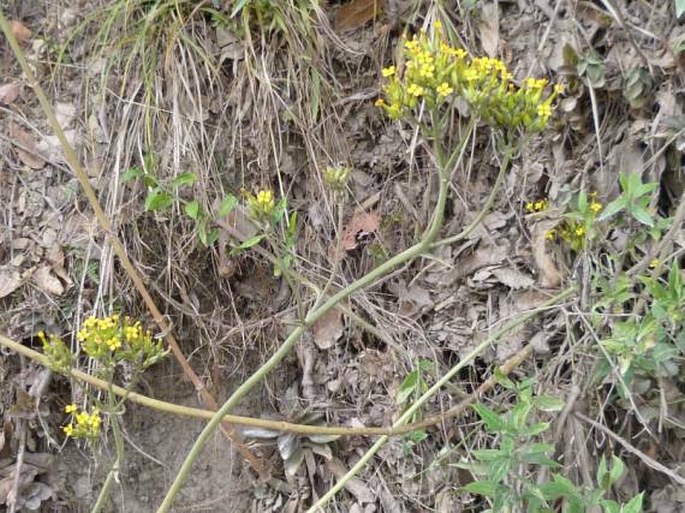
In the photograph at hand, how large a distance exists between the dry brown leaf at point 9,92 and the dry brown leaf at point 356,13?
0.87 m

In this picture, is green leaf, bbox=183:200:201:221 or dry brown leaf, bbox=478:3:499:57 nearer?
green leaf, bbox=183:200:201:221

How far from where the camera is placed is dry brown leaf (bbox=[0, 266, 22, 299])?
204 cm

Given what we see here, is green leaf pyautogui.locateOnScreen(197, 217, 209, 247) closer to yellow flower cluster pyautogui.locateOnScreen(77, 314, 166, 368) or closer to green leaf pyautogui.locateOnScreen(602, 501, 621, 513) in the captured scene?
yellow flower cluster pyautogui.locateOnScreen(77, 314, 166, 368)

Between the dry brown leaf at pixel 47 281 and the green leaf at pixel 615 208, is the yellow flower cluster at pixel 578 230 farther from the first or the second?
the dry brown leaf at pixel 47 281

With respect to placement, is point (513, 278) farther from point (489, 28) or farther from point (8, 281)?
point (8, 281)

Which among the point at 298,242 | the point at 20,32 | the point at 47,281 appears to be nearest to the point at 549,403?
the point at 298,242

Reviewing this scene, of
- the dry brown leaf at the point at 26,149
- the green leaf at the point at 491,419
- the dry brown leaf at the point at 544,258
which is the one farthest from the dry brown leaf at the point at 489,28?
the dry brown leaf at the point at 26,149

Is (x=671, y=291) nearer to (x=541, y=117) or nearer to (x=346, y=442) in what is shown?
(x=541, y=117)

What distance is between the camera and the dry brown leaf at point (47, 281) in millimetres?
2029

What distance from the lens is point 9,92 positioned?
7.31ft

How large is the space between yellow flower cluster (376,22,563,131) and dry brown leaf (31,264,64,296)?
105 cm

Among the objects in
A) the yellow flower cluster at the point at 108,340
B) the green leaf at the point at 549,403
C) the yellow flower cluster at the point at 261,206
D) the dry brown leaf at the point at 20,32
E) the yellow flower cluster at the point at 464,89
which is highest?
the yellow flower cluster at the point at 464,89

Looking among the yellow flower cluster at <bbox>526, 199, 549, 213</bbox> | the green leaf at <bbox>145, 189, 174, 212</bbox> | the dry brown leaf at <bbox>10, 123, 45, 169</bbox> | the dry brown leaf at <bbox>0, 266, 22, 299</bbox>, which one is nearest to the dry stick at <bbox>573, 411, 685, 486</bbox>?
the yellow flower cluster at <bbox>526, 199, 549, 213</bbox>

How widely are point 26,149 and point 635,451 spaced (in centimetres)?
162
